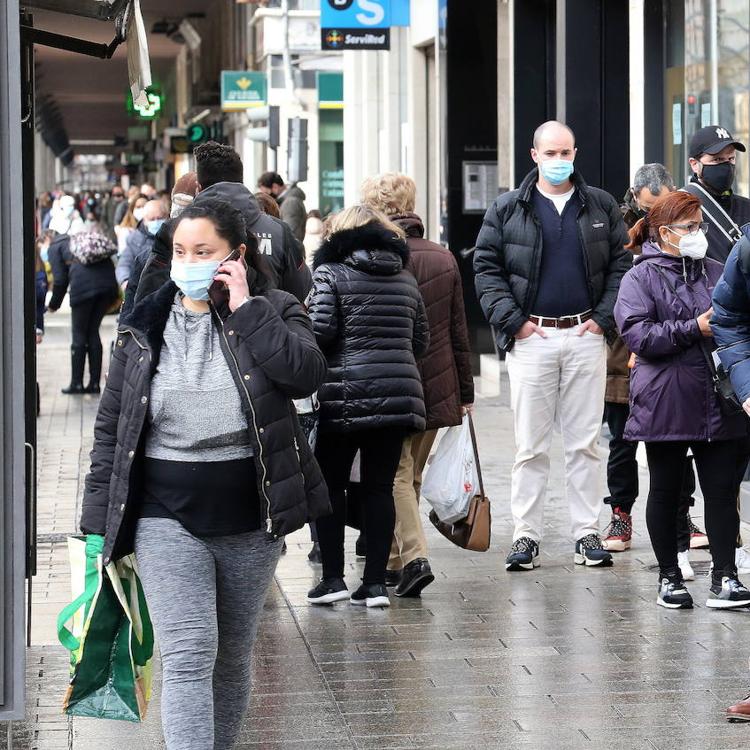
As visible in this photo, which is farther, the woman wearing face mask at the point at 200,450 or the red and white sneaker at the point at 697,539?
the red and white sneaker at the point at 697,539

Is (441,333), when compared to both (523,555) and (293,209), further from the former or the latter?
(293,209)

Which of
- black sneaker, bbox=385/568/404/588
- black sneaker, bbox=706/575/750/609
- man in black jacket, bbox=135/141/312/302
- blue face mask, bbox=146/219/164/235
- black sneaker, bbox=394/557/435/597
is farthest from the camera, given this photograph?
blue face mask, bbox=146/219/164/235

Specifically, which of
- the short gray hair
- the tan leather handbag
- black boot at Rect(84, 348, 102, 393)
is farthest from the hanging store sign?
the tan leather handbag

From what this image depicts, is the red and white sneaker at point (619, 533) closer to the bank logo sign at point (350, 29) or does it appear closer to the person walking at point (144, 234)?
the person walking at point (144, 234)

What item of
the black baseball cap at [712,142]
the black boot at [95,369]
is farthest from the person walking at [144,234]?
the black baseball cap at [712,142]

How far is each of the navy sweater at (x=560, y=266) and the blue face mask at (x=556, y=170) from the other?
145 millimetres

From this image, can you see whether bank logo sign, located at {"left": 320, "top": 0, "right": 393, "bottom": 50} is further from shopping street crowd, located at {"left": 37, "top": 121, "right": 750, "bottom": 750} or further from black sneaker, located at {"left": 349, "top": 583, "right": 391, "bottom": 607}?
black sneaker, located at {"left": 349, "top": 583, "right": 391, "bottom": 607}

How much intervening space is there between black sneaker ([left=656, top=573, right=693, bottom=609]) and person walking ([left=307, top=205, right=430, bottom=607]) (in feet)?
4.00

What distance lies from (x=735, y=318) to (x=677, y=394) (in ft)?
4.76

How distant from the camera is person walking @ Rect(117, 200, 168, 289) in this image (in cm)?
1474

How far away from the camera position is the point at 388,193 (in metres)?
7.52

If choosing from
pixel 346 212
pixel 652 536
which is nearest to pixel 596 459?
pixel 652 536

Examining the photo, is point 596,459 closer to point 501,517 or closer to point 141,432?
point 501,517

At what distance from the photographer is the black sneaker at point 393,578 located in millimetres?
7741
